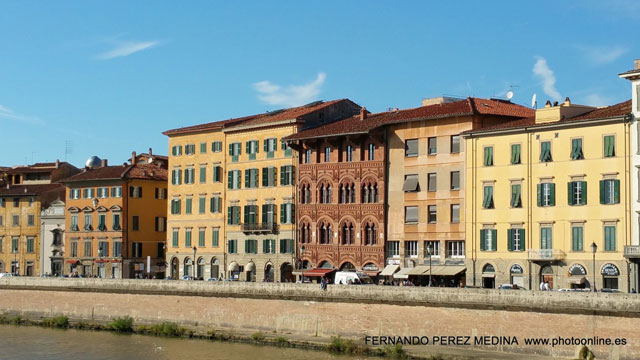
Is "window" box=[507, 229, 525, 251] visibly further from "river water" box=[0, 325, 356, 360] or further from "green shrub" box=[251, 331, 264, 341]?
"green shrub" box=[251, 331, 264, 341]

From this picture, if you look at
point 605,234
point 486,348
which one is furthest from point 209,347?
point 605,234

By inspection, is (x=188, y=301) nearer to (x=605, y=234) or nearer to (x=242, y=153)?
(x=242, y=153)

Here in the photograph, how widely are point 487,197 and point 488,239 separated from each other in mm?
2258

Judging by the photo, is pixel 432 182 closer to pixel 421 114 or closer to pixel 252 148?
pixel 421 114

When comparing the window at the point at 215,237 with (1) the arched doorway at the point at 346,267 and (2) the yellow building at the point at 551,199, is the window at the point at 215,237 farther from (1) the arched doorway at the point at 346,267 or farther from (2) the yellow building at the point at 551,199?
(2) the yellow building at the point at 551,199

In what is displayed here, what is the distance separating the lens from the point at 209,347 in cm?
5644

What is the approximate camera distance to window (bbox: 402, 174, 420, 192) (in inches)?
2633

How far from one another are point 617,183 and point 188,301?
79.5 ft

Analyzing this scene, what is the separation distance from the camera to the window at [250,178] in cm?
7794

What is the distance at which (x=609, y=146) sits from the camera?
56.4 m

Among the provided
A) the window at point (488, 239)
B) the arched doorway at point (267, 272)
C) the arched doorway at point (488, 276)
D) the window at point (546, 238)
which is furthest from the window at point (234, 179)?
the window at point (546, 238)

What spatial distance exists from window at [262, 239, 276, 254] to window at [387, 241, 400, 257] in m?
10.4

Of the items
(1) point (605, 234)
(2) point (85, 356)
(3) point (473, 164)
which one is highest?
(3) point (473, 164)

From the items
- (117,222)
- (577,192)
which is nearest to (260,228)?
(117,222)
